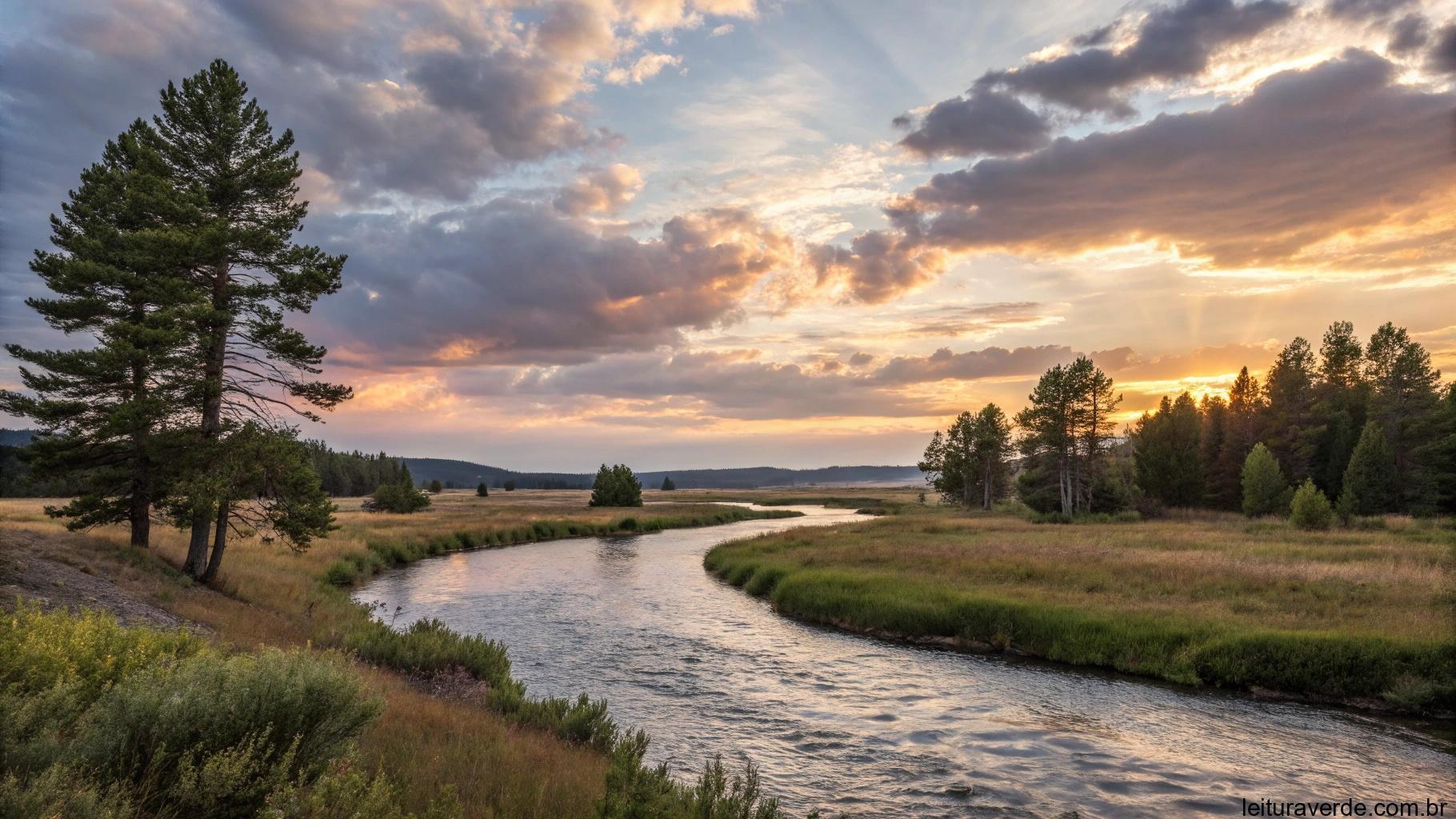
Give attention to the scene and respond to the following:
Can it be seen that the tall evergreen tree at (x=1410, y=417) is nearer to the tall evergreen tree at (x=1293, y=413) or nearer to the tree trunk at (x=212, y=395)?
the tall evergreen tree at (x=1293, y=413)

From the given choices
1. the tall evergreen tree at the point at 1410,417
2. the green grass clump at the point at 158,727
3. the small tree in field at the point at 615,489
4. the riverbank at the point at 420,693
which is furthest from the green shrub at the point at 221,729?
the small tree in field at the point at 615,489

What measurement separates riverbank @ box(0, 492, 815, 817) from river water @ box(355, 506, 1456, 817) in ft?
5.86

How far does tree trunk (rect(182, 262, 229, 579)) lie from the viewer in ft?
65.1

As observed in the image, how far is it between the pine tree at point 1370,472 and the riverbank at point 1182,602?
14864 millimetres

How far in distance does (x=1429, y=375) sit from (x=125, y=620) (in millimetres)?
89744

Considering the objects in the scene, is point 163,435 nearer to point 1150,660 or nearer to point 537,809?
point 537,809

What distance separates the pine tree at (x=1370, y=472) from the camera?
52.0 metres

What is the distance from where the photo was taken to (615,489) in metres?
97.3

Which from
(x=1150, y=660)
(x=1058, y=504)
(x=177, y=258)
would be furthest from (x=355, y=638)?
(x=1058, y=504)

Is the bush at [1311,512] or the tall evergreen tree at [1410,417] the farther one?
the tall evergreen tree at [1410,417]

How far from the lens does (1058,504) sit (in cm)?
7288

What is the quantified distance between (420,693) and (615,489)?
85443mm

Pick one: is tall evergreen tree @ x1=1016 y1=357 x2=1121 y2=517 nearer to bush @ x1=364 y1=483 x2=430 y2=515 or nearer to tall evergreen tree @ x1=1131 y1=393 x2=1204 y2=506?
tall evergreen tree @ x1=1131 y1=393 x2=1204 y2=506

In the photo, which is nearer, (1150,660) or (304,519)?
(1150,660)
